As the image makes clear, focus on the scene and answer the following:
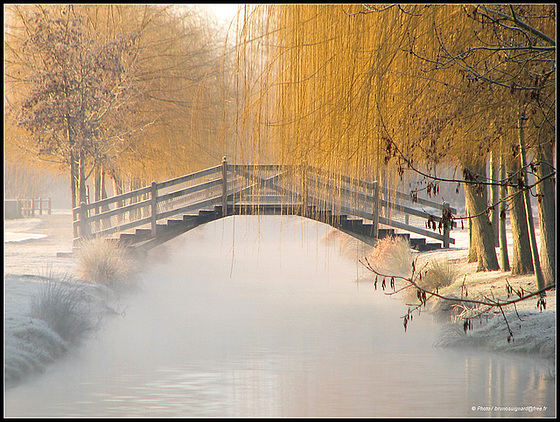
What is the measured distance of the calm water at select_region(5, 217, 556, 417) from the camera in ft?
21.9

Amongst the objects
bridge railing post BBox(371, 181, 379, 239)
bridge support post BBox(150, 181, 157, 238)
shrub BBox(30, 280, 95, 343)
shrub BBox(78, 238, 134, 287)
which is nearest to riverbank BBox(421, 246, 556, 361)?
bridge railing post BBox(371, 181, 379, 239)

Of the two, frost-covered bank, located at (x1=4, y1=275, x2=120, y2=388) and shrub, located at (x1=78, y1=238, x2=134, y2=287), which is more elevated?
shrub, located at (x1=78, y1=238, x2=134, y2=287)

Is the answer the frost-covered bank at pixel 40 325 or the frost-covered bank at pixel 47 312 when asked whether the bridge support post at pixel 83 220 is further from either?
the frost-covered bank at pixel 40 325

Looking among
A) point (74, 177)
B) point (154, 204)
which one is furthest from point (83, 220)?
point (74, 177)

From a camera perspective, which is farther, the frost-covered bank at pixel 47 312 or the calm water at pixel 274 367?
the frost-covered bank at pixel 47 312

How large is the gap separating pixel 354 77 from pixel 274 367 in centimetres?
406

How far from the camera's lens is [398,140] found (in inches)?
251

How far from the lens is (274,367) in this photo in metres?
8.50

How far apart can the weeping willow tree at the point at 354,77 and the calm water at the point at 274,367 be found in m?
0.83

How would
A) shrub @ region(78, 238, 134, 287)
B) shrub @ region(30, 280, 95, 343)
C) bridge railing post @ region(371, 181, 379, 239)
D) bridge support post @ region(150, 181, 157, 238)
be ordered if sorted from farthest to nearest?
bridge support post @ region(150, 181, 157, 238) < bridge railing post @ region(371, 181, 379, 239) < shrub @ region(78, 238, 134, 287) < shrub @ region(30, 280, 95, 343)

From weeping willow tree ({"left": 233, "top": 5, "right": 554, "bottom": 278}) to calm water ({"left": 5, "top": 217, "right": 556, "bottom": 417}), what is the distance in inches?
32.8

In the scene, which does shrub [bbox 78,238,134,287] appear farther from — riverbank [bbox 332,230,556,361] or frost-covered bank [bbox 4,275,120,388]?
riverbank [bbox 332,230,556,361]

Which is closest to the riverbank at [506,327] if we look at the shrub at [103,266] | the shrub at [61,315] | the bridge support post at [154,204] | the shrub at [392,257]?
the shrub at [392,257]

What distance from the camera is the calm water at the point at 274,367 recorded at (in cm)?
667
